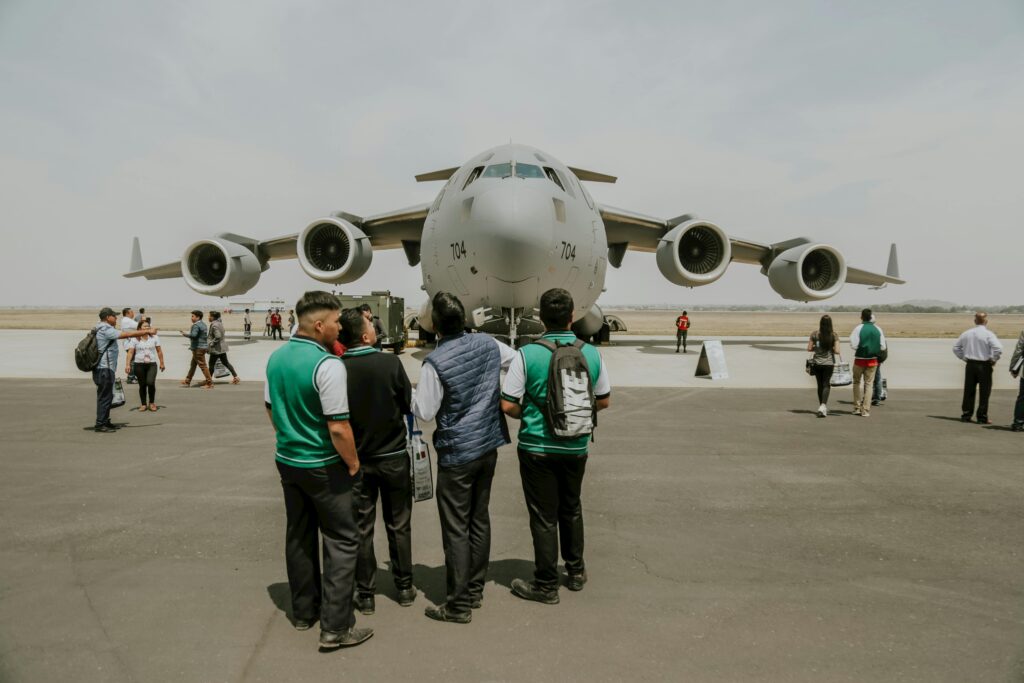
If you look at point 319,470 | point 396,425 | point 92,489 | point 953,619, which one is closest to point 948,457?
point 953,619

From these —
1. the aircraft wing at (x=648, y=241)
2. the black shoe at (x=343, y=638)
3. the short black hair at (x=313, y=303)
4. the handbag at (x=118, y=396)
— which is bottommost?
the black shoe at (x=343, y=638)

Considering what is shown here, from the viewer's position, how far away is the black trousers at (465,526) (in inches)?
129

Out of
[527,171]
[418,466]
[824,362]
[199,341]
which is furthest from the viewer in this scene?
[199,341]

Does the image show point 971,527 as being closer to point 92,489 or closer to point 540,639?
point 540,639

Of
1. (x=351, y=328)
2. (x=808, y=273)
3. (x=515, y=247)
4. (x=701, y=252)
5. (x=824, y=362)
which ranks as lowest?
(x=824, y=362)

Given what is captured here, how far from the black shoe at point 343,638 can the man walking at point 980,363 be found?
9348 mm

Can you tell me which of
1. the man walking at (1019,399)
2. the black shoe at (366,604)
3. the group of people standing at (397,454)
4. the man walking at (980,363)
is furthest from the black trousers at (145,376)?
the man walking at (1019,399)

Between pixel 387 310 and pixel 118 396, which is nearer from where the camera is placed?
pixel 118 396

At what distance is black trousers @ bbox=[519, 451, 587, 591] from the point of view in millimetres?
3477

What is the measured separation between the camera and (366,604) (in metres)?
3.36

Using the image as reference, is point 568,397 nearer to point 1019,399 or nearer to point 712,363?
point 1019,399

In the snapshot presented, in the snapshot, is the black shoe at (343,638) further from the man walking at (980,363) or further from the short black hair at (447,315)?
the man walking at (980,363)

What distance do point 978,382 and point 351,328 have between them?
31.3ft

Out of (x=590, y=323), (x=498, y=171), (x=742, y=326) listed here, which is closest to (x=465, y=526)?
(x=498, y=171)
